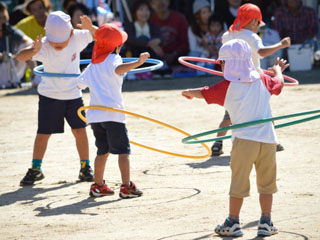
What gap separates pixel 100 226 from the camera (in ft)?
18.5

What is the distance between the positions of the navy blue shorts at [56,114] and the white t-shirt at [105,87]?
88 centimetres

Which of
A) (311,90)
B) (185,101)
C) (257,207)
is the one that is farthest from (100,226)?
(311,90)

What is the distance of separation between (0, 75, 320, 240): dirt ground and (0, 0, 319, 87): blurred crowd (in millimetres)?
4403

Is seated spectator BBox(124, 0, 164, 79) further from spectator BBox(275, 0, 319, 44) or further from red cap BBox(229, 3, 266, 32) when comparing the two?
red cap BBox(229, 3, 266, 32)

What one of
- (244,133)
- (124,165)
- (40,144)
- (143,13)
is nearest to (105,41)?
(124,165)

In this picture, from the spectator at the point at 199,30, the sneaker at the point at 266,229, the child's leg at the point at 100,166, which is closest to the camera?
the sneaker at the point at 266,229

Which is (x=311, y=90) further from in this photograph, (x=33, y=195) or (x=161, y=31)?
(x=33, y=195)

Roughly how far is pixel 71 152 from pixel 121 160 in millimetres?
2336

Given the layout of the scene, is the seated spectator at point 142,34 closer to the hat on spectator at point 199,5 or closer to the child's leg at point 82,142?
the hat on spectator at point 199,5

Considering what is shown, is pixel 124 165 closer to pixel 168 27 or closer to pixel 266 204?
pixel 266 204

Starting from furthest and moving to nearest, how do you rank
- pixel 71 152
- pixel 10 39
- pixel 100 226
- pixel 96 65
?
pixel 10 39 → pixel 71 152 → pixel 96 65 → pixel 100 226

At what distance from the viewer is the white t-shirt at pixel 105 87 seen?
252 inches

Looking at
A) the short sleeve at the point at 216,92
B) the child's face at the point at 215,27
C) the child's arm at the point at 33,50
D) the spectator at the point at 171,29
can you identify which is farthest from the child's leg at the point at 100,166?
the spectator at the point at 171,29

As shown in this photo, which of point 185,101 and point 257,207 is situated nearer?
point 257,207
